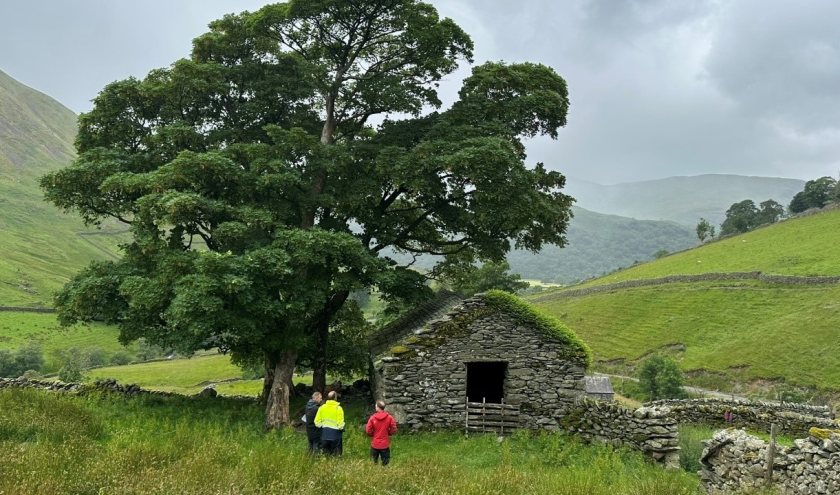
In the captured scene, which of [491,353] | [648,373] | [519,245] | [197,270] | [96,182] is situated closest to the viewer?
[197,270]

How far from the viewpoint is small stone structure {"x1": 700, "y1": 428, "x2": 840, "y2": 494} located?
10016 millimetres

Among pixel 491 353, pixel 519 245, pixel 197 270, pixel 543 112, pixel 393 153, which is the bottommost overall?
pixel 491 353

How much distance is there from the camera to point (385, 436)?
37.4 ft

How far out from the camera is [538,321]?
16.7m

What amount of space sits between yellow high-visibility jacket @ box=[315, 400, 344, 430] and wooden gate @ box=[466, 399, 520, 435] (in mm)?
5848

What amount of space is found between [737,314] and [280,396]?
194 feet

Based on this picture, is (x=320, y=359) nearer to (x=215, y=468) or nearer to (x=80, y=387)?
(x=80, y=387)

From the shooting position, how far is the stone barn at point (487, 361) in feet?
53.7

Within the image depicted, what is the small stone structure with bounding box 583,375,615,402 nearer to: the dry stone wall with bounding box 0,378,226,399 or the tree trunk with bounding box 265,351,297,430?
the tree trunk with bounding box 265,351,297,430

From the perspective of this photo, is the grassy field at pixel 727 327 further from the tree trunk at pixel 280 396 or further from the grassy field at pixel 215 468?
the tree trunk at pixel 280 396

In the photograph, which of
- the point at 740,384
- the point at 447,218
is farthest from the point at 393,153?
the point at 740,384

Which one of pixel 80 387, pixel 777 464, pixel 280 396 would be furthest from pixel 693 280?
pixel 80 387

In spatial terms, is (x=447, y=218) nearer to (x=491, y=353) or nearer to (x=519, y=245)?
(x=519, y=245)

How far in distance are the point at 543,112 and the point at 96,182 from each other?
16.2 meters
